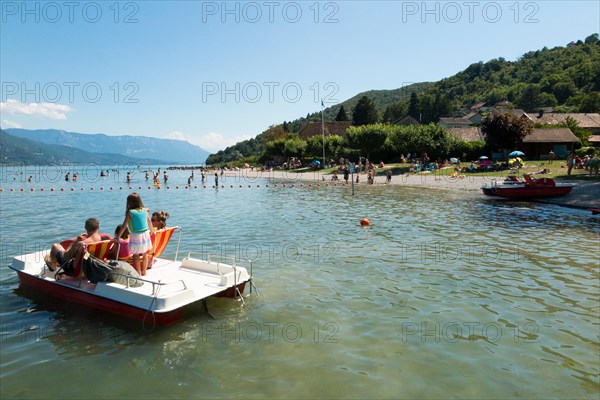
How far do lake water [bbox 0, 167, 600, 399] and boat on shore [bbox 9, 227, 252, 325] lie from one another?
355mm

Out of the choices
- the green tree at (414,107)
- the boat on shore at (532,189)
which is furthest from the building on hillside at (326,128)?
the boat on shore at (532,189)

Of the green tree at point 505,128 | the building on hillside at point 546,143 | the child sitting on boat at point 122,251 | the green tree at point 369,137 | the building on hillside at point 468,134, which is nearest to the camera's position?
the child sitting on boat at point 122,251

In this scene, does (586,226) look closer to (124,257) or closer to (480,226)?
(480,226)

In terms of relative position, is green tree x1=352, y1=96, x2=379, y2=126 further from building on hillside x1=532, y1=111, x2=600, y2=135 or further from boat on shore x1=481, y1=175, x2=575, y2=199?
boat on shore x1=481, y1=175, x2=575, y2=199

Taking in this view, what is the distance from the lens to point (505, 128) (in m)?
48.7

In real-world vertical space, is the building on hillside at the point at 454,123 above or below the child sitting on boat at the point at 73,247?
above

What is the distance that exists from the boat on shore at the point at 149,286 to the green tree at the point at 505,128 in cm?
4785

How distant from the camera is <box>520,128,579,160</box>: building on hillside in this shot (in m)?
57.3

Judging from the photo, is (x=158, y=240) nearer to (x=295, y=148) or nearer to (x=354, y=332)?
(x=354, y=332)

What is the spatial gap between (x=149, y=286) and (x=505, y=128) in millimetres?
49608

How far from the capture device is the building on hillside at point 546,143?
57312 millimetres

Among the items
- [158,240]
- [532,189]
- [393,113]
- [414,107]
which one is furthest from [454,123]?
[158,240]

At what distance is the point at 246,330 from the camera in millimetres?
8164

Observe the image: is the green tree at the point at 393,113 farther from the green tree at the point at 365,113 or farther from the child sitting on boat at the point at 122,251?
the child sitting on boat at the point at 122,251
